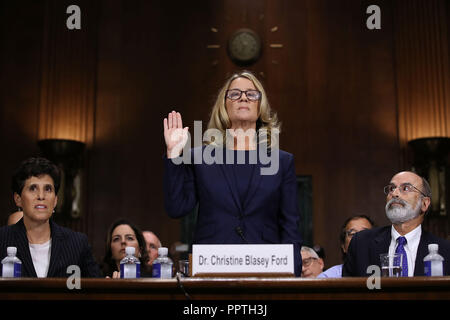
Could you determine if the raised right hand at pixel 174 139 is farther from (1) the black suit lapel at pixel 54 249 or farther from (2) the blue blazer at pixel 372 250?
(2) the blue blazer at pixel 372 250

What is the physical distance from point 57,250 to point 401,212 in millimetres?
1611

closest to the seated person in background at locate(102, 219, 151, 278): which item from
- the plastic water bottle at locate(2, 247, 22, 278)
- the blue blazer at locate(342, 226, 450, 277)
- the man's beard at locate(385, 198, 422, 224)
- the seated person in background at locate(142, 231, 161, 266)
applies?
the seated person in background at locate(142, 231, 161, 266)

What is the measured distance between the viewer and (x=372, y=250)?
9.87ft

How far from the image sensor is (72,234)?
9.52 ft

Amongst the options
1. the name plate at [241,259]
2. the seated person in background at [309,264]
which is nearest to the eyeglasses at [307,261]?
the seated person in background at [309,264]

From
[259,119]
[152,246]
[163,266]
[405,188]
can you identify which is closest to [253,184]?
[259,119]

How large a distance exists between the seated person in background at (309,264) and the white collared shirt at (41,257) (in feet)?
6.48

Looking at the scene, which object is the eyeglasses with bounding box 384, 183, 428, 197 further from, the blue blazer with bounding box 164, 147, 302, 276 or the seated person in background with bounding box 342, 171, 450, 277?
the blue blazer with bounding box 164, 147, 302, 276

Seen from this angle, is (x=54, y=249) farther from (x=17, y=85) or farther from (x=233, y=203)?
(x=17, y=85)

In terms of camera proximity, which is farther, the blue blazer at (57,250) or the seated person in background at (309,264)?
the seated person in background at (309,264)

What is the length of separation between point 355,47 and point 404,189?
3.37 metres

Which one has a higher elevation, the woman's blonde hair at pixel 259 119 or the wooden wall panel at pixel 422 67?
the wooden wall panel at pixel 422 67

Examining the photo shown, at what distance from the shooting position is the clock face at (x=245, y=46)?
6.24 metres

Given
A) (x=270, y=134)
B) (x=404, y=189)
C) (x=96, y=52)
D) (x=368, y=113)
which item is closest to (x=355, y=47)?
(x=368, y=113)
